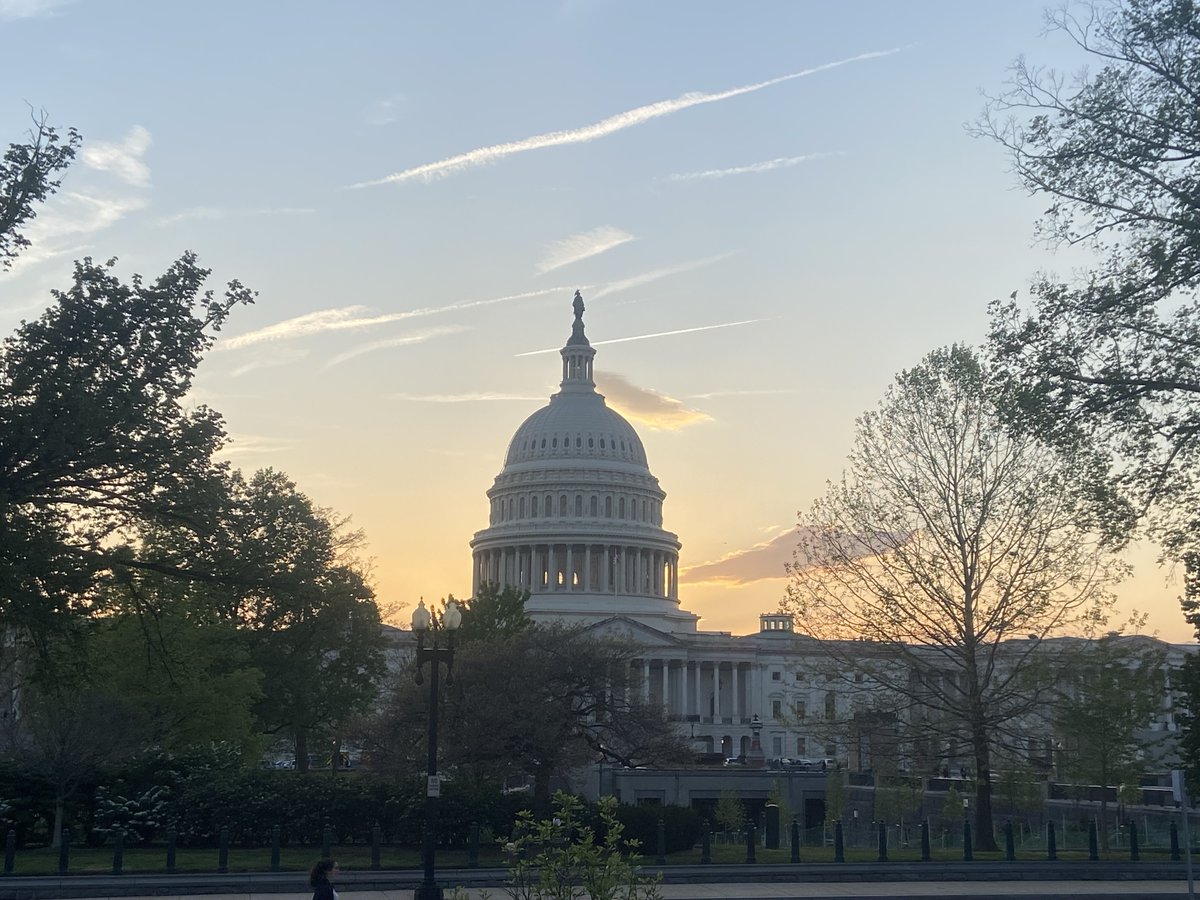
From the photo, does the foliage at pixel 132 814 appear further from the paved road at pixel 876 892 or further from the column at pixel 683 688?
the column at pixel 683 688

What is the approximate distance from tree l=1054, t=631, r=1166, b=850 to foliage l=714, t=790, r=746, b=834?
42.9 ft

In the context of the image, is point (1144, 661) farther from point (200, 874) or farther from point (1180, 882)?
point (200, 874)

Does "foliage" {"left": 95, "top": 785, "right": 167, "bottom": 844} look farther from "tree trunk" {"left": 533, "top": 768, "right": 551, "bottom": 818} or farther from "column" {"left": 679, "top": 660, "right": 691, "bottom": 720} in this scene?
"column" {"left": 679, "top": 660, "right": 691, "bottom": 720}

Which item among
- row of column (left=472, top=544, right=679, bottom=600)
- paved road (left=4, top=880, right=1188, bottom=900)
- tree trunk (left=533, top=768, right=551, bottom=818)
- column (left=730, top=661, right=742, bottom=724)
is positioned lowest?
paved road (left=4, top=880, right=1188, bottom=900)

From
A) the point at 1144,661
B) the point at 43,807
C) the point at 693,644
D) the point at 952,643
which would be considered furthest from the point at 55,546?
the point at 693,644

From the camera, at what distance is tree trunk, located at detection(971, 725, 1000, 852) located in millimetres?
37844

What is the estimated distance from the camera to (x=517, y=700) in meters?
43.9

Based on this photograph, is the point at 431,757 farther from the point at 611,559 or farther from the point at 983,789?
the point at 611,559

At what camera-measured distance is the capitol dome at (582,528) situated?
513 feet

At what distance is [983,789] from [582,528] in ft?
387

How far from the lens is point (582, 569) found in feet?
521

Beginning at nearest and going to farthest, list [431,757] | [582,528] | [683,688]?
[431,757] → [683,688] → [582,528]

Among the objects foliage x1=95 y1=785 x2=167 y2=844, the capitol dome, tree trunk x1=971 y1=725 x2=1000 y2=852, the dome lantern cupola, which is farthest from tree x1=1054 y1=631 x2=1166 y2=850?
the dome lantern cupola

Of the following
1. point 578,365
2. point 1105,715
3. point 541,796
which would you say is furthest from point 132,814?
point 578,365
